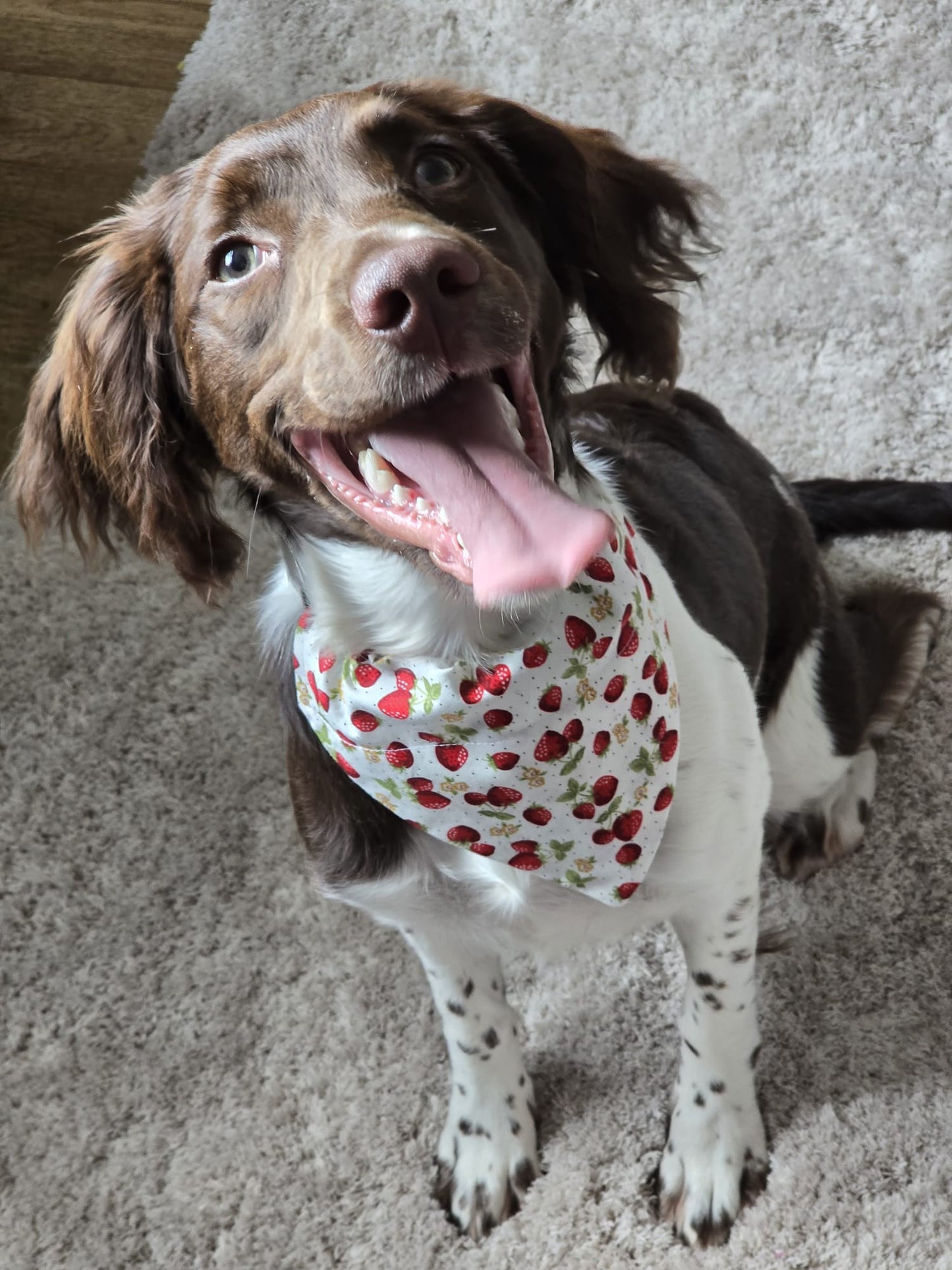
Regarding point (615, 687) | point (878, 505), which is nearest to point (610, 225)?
point (615, 687)

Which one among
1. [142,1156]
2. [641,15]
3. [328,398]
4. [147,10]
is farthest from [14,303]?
[328,398]

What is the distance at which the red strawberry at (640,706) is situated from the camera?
56.2 inches

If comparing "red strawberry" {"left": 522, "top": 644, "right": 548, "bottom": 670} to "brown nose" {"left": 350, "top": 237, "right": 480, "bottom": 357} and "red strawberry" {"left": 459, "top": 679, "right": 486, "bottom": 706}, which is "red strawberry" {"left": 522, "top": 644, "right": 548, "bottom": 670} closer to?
"red strawberry" {"left": 459, "top": 679, "right": 486, "bottom": 706}

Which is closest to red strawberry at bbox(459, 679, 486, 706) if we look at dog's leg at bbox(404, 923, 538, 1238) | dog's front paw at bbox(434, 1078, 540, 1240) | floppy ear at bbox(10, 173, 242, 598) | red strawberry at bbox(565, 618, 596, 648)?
red strawberry at bbox(565, 618, 596, 648)

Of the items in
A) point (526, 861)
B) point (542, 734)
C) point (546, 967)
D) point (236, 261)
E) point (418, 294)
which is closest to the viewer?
point (418, 294)

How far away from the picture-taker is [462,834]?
1.49 metres

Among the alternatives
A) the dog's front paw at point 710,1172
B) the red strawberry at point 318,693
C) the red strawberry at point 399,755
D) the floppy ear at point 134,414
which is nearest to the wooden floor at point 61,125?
the floppy ear at point 134,414

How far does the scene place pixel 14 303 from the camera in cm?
302

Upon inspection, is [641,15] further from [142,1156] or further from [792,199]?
[142,1156]

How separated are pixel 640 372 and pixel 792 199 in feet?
4.86

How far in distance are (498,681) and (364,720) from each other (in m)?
0.16

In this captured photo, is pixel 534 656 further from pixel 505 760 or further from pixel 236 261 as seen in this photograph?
pixel 236 261

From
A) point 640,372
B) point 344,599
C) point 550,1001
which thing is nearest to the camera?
point 344,599

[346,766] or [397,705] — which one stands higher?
[397,705]
